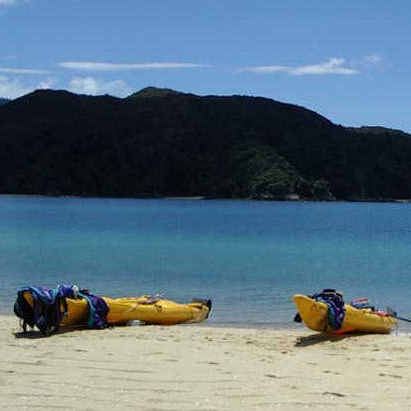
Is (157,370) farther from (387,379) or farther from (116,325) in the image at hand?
(116,325)

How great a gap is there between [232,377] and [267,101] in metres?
177

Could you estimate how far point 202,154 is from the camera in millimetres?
160250

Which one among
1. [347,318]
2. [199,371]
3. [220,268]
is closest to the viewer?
[199,371]

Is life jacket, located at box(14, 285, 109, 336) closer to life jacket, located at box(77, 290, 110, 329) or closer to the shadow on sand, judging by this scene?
life jacket, located at box(77, 290, 110, 329)

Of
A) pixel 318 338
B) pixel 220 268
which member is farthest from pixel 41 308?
pixel 220 268

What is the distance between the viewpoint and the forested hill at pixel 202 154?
160m

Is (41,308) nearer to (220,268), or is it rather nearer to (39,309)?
(39,309)

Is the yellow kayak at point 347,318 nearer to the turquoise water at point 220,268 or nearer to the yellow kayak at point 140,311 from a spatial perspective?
the turquoise water at point 220,268

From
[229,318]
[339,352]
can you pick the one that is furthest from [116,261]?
[339,352]

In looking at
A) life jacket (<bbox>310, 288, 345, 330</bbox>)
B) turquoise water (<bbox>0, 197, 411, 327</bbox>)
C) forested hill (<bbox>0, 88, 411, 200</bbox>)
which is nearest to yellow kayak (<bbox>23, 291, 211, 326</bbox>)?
turquoise water (<bbox>0, 197, 411, 327</bbox>)

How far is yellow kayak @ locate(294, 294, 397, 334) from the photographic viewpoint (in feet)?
36.8

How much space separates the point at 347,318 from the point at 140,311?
3.42 meters

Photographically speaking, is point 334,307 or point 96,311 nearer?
point 334,307

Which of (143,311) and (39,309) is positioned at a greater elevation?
(39,309)
